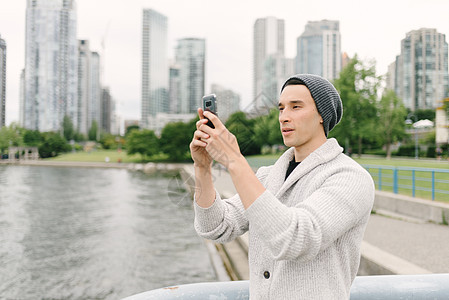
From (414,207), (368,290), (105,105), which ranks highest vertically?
(105,105)

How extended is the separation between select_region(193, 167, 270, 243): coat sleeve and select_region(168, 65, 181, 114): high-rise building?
7.28 ft

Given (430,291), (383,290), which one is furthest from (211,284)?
(430,291)

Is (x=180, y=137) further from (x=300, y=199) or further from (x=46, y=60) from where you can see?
(x=300, y=199)

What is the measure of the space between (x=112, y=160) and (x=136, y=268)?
43395 millimetres

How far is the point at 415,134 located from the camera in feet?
89.9

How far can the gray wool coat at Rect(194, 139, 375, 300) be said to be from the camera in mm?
793

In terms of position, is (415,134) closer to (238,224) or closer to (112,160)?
(238,224)

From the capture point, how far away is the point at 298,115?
0.91 meters

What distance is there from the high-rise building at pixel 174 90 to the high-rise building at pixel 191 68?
0.22 ft

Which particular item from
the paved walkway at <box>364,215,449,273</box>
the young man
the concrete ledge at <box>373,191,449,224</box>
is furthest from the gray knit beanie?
the concrete ledge at <box>373,191,449,224</box>

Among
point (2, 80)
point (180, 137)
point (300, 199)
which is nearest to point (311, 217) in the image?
point (300, 199)

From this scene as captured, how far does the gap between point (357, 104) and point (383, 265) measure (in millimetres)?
2714

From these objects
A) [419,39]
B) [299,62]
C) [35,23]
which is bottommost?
[299,62]

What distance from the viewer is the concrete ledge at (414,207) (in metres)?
5.66
